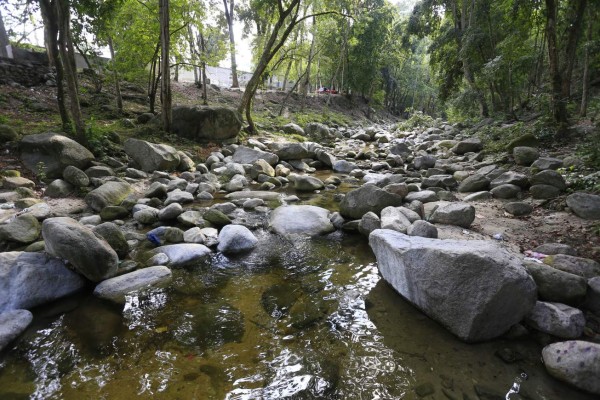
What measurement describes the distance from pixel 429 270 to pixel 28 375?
3.38 metres

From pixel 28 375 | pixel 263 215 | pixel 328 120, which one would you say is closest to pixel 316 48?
pixel 328 120

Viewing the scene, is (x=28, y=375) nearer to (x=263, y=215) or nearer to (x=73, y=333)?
(x=73, y=333)

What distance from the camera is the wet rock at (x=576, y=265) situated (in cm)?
304

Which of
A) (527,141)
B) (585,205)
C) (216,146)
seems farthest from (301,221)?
(527,141)

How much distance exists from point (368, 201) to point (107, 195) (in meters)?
4.78

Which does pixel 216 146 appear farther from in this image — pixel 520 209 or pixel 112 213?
pixel 520 209

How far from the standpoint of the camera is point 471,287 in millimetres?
2586

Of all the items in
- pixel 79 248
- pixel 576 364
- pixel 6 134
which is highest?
pixel 6 134

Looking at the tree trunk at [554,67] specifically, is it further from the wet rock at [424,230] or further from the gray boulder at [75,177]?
the gray boulder at [75,177]

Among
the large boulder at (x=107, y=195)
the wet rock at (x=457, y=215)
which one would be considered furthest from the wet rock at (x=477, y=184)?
the large boulder at (x=107, y=195)

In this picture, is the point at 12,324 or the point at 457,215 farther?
the point at 457,215

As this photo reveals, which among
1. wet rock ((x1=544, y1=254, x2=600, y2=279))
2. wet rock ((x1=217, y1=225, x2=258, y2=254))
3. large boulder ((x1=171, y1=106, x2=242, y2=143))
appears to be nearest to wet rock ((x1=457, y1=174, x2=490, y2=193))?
wet rock ((x1=544, y1=254, x2=600, y2=279))

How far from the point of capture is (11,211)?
16.9ft

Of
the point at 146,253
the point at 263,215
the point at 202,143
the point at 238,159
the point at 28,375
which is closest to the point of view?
the point at 28,375
